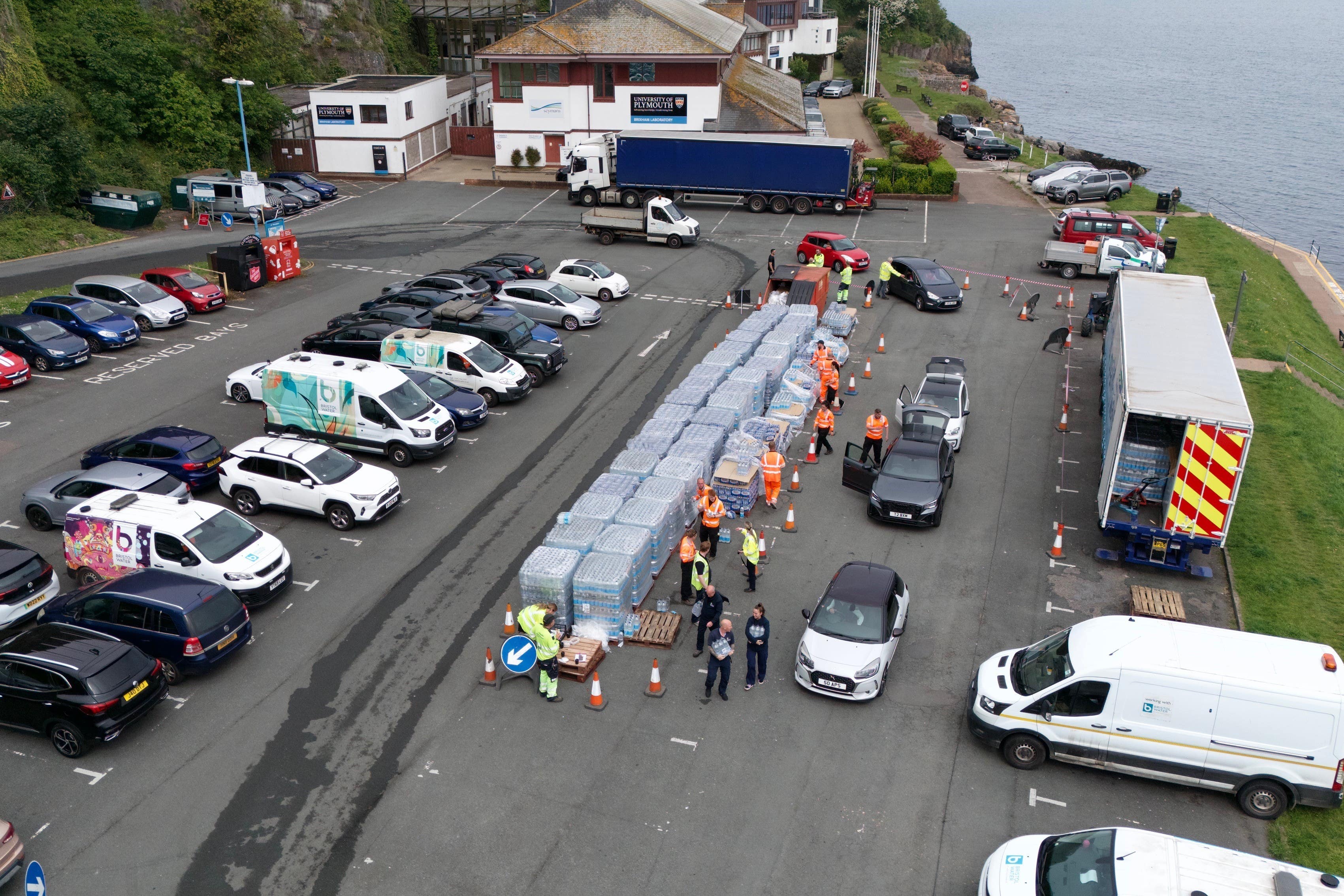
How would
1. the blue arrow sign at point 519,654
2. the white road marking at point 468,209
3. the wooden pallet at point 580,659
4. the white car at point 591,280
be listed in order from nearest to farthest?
the blue arrow sign at point 519,654, the wooden pallet at point 580,659, the white car at point 591,280, the white road marking at point 468,209

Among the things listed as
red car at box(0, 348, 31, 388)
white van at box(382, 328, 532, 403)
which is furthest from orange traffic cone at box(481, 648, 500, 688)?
red car at box(0, 348, 31, 388)

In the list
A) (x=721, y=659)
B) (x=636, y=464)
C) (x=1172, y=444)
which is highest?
(x=1172, y=444)

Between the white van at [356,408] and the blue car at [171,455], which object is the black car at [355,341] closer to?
the white van at [356,408]

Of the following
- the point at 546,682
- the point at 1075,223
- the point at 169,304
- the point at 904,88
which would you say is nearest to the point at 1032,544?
the point at 546,682

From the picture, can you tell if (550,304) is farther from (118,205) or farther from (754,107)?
(754,107)

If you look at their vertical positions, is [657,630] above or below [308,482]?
below

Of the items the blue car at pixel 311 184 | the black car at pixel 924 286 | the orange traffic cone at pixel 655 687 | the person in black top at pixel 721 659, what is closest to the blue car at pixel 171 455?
the orange traffic cone at pixel 655 687

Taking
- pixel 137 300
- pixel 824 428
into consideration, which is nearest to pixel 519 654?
pixel 824 428
